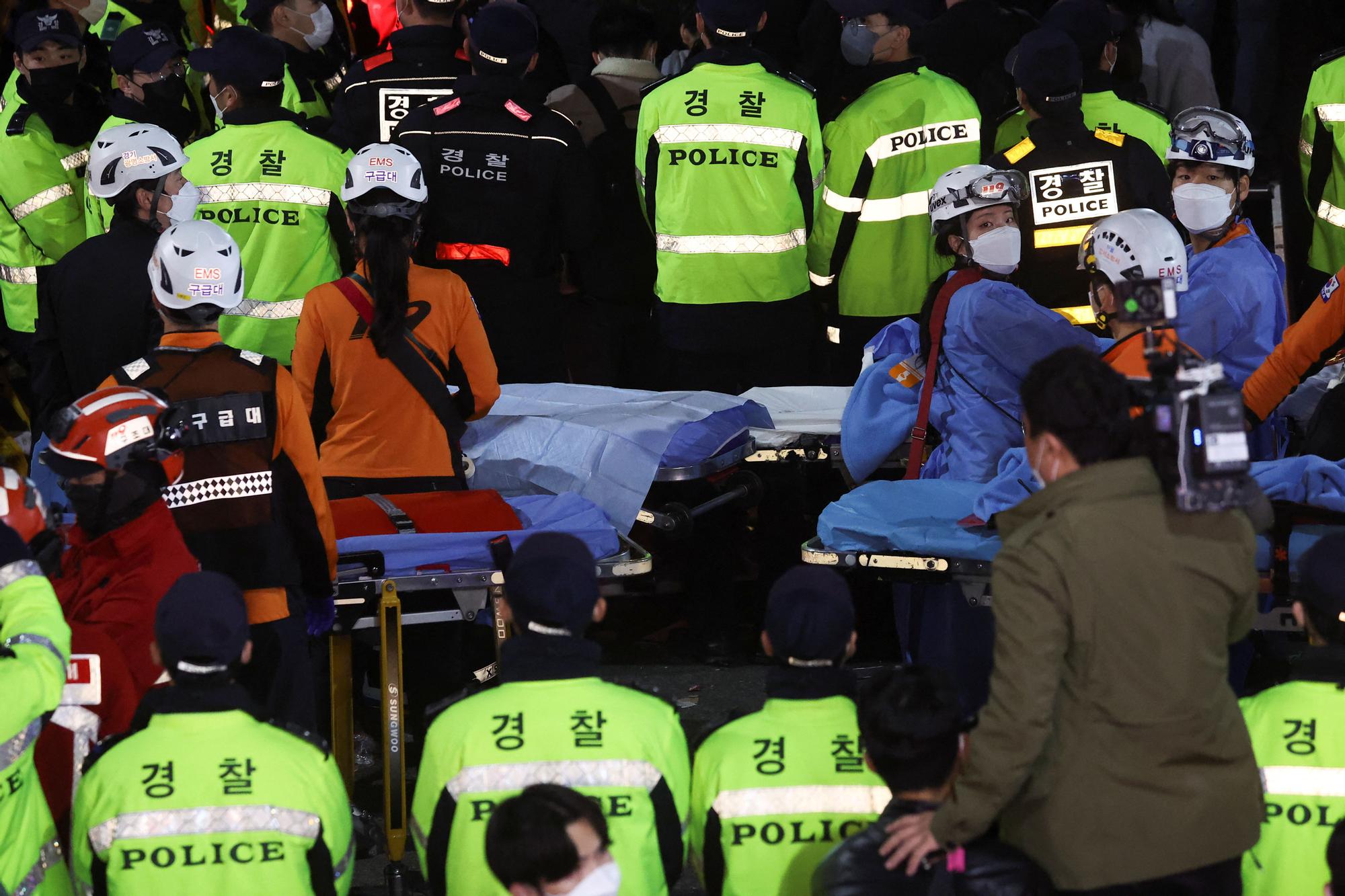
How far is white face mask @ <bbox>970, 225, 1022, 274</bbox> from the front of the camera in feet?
19.8

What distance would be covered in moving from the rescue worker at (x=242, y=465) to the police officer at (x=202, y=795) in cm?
108

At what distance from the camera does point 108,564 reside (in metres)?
4.51

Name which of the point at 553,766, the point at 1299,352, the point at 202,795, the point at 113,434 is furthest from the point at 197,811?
the point at 1299,352

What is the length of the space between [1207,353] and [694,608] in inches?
94.8

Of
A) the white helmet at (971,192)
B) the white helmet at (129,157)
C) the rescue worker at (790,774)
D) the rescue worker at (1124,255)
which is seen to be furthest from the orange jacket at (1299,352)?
the white helmet at (129,157)

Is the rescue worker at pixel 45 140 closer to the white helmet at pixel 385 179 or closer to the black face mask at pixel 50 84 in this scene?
the black face mask at pixel 50 84

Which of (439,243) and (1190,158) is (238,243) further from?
(1190,158)

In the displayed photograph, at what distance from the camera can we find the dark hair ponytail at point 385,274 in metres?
6.07

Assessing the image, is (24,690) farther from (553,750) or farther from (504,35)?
(504,35)

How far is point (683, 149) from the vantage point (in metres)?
7.38

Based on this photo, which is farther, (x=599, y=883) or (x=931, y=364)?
(x=931, y=364)

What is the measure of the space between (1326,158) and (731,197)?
2.79 meters

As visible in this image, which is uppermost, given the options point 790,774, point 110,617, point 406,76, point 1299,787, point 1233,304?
point 406,76

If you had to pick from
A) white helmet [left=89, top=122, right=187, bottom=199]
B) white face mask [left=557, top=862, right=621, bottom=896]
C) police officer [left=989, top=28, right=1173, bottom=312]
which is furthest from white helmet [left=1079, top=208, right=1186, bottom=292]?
white helmet [left=89, top=122, right=187, bottom=199]
